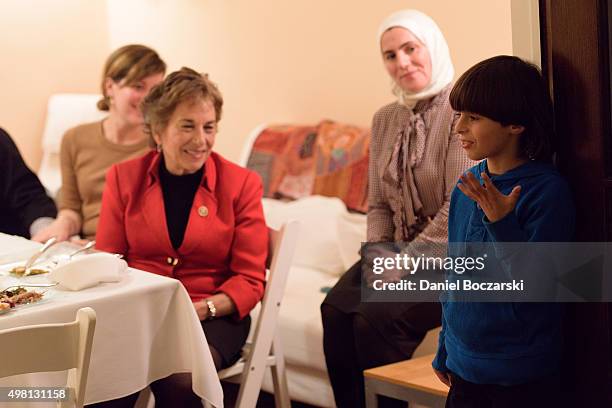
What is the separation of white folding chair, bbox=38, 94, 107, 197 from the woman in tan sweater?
1271 millimetres

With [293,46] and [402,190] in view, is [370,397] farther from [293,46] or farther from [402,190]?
[293,46]

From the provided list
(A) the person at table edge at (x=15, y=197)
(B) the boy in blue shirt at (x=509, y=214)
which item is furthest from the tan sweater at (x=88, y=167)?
(B) the boy in blue shirt at (x=509, y=214)

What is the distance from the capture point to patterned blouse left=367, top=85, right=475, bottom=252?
2527 millimetres

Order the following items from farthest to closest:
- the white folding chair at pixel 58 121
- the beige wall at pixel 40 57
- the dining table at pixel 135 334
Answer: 1. the beige wall at pixel 40 57
2. the white folding chair at pixel 58 121
3. the dining table at pixel 135 334

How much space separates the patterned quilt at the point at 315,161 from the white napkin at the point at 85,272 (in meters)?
Result: 1.59

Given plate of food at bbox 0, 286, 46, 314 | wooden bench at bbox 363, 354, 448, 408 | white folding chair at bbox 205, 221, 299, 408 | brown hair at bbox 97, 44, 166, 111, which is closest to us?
plate of food at bbox 0, 286, 46, 314

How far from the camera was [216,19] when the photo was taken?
177 inches

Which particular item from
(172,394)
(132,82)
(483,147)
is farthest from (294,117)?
Answer: (483,147)

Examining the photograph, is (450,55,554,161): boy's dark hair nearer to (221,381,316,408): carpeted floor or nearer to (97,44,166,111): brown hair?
(221,381,316,408): carpeted floor

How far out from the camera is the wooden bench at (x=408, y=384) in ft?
6.98

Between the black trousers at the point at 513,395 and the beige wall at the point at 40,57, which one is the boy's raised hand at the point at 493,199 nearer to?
the black trousers at the point at 513,395

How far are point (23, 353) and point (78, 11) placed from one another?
380cm

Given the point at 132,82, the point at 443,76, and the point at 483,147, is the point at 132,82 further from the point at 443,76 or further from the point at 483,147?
the point at 483,147

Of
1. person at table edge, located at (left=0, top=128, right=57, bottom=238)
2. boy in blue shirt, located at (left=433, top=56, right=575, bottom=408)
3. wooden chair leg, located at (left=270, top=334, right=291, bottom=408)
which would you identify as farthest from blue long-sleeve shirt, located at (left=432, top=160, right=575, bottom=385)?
person at table edge, located at (left=0, top=128, right=57, bottom=238)
